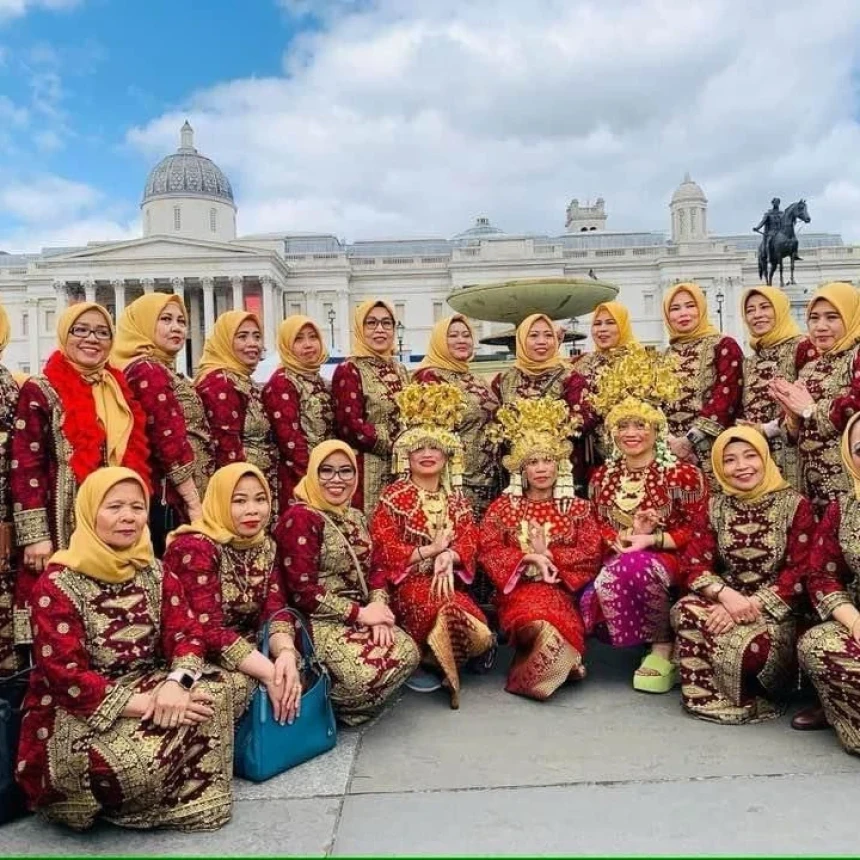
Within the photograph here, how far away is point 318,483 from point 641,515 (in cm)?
159

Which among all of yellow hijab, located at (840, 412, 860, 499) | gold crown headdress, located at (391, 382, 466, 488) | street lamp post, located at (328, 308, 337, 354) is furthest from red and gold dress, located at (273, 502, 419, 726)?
street lamp post, located at (328, 308, 337, 354)

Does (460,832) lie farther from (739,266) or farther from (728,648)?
(739,266)

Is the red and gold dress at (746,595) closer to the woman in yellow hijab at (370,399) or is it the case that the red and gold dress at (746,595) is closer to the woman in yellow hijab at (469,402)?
the woman in yellow hijab at (469,402)

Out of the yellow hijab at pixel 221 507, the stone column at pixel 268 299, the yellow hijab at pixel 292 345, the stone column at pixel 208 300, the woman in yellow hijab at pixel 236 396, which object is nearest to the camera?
the yellow hijab at pixel 221 507

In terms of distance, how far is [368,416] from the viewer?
538 centimetres

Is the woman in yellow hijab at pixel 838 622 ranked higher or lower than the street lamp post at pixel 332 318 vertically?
lower

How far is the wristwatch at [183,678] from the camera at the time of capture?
3.04 m

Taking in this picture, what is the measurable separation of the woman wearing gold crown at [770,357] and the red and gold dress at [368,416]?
1941mm

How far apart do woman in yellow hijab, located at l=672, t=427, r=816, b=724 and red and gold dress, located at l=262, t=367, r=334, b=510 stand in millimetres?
2090

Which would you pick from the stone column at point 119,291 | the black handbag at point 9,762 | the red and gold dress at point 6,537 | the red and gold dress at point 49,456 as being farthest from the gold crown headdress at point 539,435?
the stone column at point 119,291

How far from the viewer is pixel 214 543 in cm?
361

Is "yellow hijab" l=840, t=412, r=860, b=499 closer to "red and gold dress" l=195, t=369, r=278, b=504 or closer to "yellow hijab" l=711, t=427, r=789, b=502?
"yellow hijab" l=711, t=427, r=789, b=502

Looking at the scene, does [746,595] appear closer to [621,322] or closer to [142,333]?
[621,322]

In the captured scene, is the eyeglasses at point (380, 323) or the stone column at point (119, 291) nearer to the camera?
the eyeglasses at point (380, 323)
